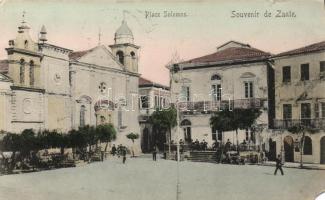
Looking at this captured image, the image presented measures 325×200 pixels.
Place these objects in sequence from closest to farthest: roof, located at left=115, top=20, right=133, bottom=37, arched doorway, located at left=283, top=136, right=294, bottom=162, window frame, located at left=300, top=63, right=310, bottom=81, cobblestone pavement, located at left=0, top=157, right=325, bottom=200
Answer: cobblestone pavement, located at left=0, top=157, right=325, bottom=200 → roof, located at left=115, top=20, right=133, bottom=37 → window frame, located at left=300, top=63, right=310, bottom=81 → arched doorway, located at left=283, top=136, right=294, bottom=162

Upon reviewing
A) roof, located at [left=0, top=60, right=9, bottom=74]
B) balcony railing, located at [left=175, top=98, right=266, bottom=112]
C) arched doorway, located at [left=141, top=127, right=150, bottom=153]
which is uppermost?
roof, located at [left=0, top=60, right=9, bottom=74]

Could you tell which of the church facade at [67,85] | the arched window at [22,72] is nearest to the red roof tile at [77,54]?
the church facade at [67,85]

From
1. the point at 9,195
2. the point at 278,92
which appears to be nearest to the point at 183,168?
the point at 278,92

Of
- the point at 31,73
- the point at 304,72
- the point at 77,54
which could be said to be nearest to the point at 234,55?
the point at 304,72

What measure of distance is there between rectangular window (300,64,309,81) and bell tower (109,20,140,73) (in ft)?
3.72

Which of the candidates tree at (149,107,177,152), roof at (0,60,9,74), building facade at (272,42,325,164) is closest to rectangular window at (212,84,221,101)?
tree at (149,107,177,152)

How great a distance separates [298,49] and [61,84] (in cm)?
164

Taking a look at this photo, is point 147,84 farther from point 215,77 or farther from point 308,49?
point 308,49

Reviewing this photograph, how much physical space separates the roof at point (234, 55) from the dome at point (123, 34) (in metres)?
0.43

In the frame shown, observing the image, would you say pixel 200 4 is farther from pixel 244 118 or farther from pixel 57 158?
pixel 57 158

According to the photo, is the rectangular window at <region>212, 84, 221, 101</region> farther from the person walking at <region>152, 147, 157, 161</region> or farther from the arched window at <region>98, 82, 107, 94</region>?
the arched window at <region>98, 82, 107, 94</region>

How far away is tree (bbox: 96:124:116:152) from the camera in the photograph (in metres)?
4.66

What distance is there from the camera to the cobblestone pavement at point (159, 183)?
4.40m

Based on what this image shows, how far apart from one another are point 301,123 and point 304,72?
0.37m
